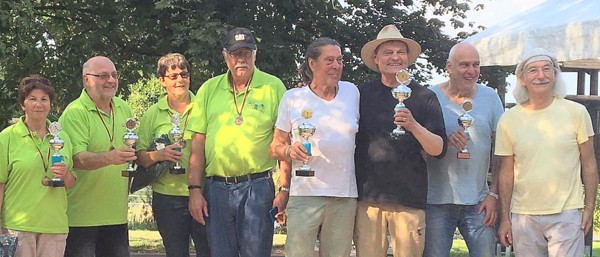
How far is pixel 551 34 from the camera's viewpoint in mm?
5199

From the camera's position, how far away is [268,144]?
16.6 feet

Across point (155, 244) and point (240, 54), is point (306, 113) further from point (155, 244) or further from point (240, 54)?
point (155, 244)

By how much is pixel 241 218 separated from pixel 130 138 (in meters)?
0.93

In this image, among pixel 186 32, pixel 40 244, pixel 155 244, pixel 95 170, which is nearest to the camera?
pixel 40 244

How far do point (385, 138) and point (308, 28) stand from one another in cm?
752

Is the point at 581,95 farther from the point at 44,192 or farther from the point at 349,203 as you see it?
the point at 44,192

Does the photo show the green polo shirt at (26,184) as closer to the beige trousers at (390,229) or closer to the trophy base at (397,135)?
the beige trousers at (390,229)

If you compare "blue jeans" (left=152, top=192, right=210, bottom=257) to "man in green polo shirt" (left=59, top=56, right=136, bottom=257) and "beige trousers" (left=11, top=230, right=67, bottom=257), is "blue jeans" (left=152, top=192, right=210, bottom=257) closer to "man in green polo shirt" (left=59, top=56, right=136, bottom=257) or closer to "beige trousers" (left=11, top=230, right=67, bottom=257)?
"man in green polo shirt" (left=59, top=56, right=136, bottom=257)

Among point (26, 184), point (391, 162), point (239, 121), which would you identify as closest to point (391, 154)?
point (391, 162)

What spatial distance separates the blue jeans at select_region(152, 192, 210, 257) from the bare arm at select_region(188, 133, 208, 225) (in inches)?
7.4

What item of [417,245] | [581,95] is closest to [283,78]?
[581,95]

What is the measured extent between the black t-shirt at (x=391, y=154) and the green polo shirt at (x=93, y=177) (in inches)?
67.9

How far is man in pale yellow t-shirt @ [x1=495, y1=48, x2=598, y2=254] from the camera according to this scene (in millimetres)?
4527

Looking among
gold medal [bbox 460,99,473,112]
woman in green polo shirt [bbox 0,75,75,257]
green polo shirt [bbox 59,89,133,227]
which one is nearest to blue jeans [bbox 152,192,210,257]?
green polo shirt [bbox 59,89,133,227]
